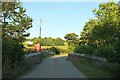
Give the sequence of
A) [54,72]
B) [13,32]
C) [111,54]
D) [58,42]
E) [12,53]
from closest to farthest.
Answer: [12,53] < [54,72] < [111,54] < [13,32] < [58,42]

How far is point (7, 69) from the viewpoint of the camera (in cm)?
1845

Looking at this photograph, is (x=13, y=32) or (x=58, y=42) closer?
(x=13, y=32)

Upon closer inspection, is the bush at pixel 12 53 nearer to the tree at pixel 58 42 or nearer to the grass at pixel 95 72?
the grass at pixel 95 72

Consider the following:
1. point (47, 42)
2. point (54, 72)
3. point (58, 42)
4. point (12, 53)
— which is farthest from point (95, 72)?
point (58, 42)

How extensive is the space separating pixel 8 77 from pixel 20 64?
5.01m

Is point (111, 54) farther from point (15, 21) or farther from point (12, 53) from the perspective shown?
point (15, 21)

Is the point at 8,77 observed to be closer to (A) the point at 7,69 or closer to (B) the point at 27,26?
(A) the point at 7,69

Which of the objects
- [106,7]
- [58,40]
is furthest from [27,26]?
[58,40]

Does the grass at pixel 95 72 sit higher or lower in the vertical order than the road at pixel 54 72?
higher

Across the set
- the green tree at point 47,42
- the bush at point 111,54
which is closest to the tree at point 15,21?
the bush at point 111,54

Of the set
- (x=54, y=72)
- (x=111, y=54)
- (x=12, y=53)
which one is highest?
(x=12, y=53)

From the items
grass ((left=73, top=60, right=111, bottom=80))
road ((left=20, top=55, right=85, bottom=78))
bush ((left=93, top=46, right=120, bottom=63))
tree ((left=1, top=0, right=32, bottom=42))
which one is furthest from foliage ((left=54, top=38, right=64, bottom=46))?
grass ((left=73, top=60, right=111, bottom=80))

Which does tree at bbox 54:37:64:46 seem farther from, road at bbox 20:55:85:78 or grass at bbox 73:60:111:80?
grass at bbox 73:60:111:80

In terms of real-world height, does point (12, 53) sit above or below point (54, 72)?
above
